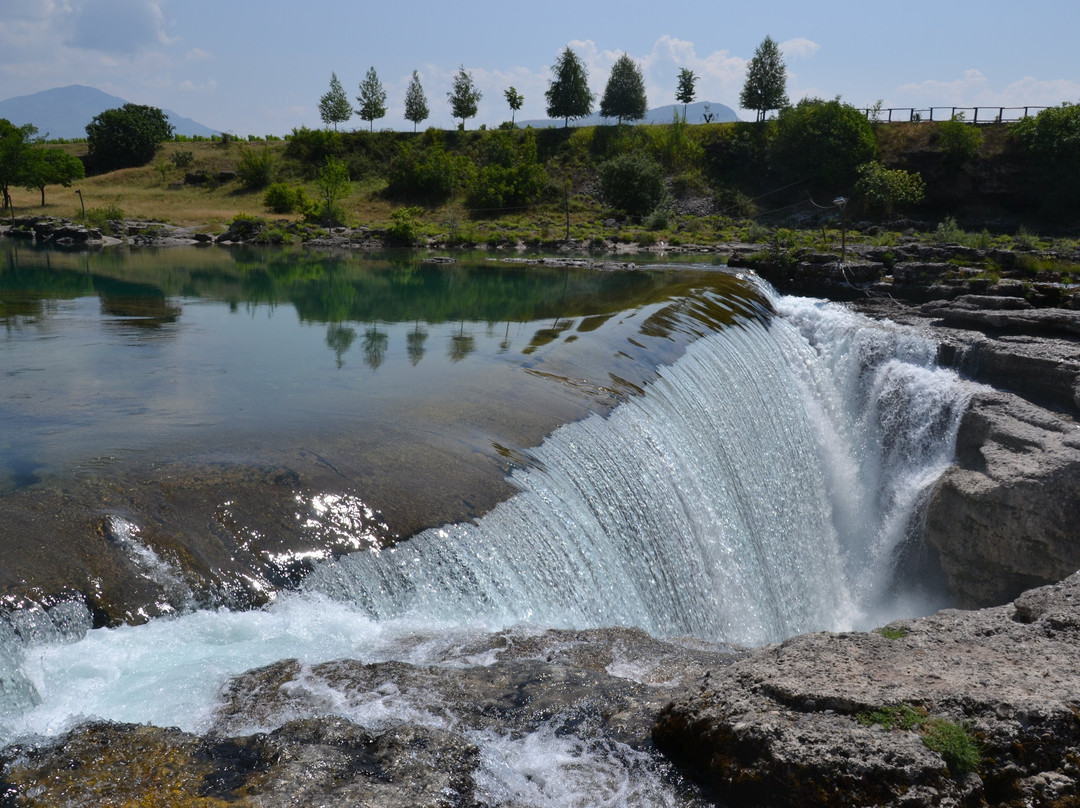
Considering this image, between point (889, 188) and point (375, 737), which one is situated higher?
point (889, 188)

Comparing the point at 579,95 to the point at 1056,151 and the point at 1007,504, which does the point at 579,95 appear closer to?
the point at 1056,151

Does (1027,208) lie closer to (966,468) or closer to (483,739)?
(966,468)

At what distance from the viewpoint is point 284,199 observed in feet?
187

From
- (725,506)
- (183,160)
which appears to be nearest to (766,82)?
(183,160)

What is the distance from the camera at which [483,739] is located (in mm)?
4199

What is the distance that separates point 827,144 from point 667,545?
180 ft

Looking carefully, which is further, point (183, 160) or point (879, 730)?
point (183, 160)

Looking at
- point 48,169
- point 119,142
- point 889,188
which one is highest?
point 119,142

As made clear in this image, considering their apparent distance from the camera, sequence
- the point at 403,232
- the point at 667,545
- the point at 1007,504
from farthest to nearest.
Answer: the point at 403,232 → the point at 1007,504 → the point at 667,545

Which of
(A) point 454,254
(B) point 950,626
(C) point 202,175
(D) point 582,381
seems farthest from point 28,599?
(C) point 202,175

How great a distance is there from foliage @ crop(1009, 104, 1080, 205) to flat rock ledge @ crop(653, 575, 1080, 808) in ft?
171

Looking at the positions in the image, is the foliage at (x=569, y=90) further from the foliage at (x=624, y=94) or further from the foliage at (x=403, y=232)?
the foliage at (x=403, y=232)

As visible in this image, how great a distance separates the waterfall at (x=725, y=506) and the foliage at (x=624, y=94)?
5898 centimetres

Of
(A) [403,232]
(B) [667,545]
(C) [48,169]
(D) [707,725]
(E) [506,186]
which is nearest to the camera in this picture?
(D) [707,725]
